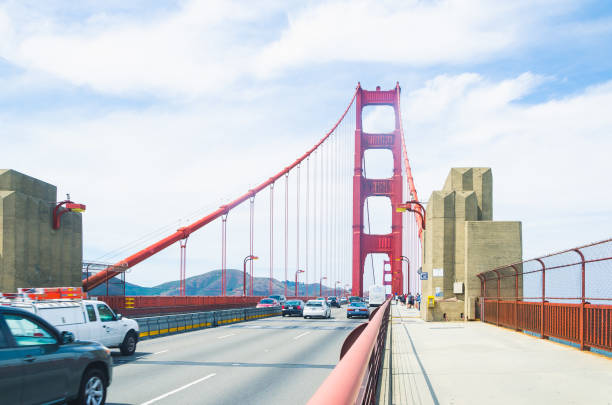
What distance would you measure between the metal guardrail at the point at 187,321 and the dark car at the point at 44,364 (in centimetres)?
1323

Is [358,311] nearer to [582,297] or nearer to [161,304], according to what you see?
[161,304]

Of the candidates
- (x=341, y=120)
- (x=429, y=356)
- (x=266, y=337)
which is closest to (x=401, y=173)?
(x=341, y=120)

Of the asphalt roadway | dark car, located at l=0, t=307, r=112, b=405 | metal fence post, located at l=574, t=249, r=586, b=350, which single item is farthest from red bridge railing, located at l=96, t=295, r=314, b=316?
metal fence post, located at l=574, t=249, r=586, b=350

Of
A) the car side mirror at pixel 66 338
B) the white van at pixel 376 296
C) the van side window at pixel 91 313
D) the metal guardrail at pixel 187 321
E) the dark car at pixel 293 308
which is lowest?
the white van at pixel 376 296

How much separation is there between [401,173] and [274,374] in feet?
245

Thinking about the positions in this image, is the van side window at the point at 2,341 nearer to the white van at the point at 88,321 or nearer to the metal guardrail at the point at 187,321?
the white van at the point at 88,321

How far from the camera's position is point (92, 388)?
8.35 m

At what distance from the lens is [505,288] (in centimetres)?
2625

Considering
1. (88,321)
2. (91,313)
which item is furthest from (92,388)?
(91,313)

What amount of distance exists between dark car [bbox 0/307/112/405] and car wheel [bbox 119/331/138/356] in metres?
7.25

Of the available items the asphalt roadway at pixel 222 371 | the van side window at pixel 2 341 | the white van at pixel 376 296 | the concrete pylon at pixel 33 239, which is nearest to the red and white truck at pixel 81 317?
the asphalt roadway at pixel 222 371

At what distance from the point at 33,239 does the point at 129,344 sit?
1266 cm

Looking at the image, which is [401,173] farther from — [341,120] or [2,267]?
[2,267]

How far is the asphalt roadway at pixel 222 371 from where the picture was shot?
9742 millimetres
